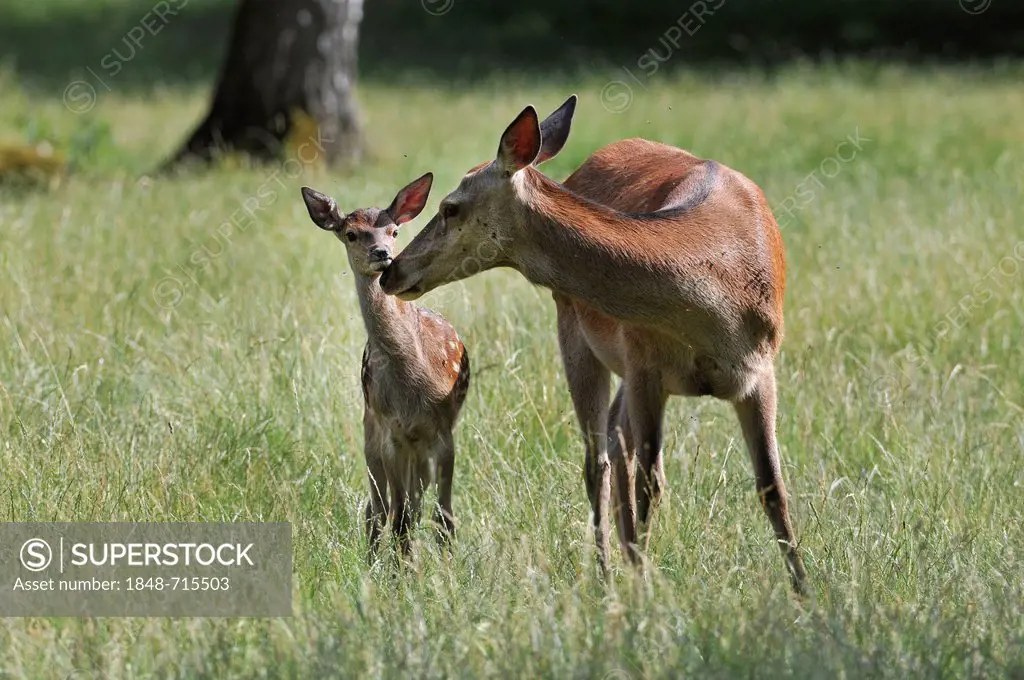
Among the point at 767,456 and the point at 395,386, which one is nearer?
the point at 767,456

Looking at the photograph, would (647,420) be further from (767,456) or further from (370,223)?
(370,223)

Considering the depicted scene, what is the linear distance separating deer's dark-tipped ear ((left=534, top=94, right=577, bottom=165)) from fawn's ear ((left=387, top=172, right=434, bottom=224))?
674 millimetres

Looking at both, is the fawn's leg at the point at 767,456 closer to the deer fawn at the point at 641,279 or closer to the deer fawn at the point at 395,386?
the deer fawn at the point at 641,279

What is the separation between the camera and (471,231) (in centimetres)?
488

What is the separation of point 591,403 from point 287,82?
8686 millimetres

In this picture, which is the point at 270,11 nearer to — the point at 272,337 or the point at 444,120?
the point at 444,120

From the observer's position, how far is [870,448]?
626 centimetres

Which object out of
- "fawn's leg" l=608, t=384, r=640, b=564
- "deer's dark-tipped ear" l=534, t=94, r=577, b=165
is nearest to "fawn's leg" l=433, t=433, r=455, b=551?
"fawn's leg" l=608, t=384, r=640, b=564

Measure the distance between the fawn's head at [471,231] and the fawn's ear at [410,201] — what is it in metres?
0.78

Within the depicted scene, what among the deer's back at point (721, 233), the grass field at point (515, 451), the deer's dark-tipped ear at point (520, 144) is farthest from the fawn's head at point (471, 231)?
the grass field at point (515, 451)

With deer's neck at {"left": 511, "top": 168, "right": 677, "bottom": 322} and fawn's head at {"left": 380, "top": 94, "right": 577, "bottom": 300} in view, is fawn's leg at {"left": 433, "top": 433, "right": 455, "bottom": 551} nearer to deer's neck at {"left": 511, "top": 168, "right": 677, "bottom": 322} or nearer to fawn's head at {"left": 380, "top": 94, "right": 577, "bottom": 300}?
fawn's head at {"left": 380, "top": 94, "right": 577, "bottom": 300}

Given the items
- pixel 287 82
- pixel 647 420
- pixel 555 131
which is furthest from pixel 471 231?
pixel 287 82

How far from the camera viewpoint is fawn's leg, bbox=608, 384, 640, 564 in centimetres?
559

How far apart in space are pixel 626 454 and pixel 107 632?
215 cm
